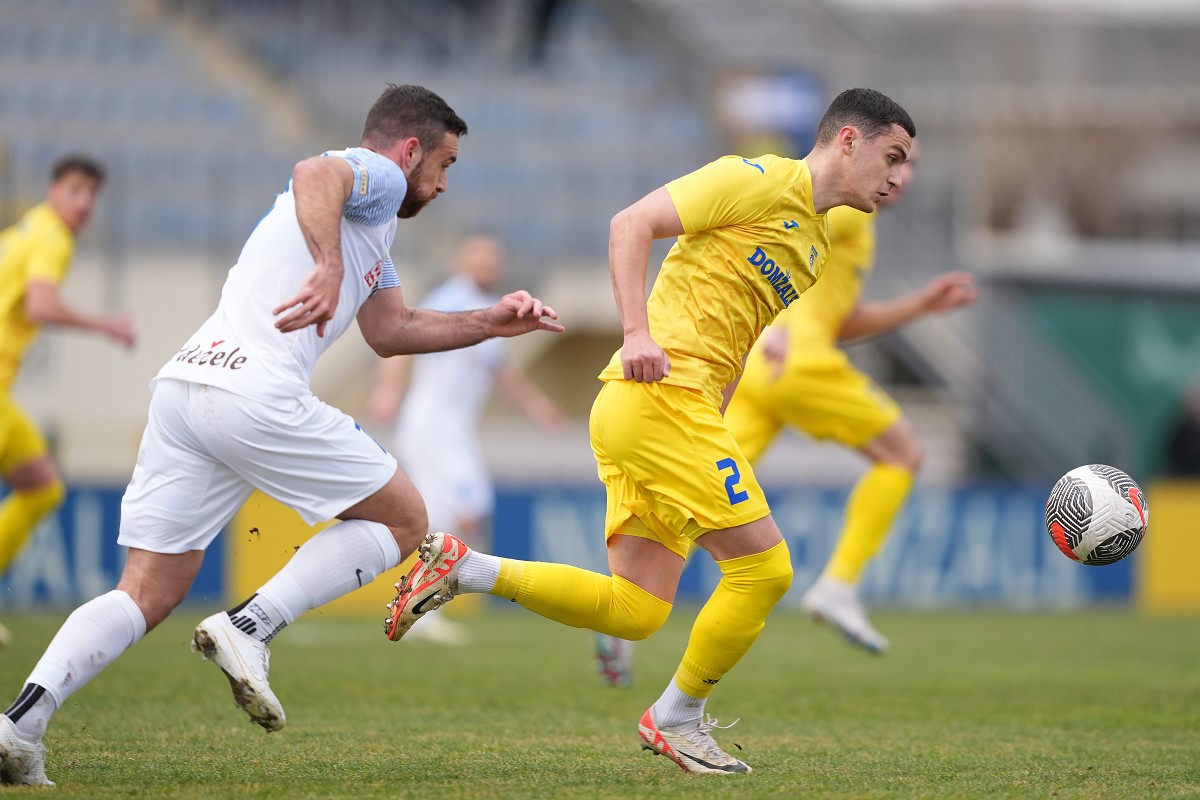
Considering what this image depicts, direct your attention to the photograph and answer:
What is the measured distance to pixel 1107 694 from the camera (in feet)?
26.2

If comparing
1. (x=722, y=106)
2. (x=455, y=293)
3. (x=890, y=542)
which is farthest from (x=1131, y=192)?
(x=455, y=293)

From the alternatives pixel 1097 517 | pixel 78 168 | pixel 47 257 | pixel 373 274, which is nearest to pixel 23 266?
pixel 47 257

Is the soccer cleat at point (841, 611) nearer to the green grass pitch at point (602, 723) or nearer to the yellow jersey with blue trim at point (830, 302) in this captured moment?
the green grass pitch at point (602, 723)

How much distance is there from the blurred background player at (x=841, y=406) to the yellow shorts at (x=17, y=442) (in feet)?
12.4

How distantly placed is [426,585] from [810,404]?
392cm

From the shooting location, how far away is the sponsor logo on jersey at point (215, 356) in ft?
15.9

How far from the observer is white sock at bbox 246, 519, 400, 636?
4.96m

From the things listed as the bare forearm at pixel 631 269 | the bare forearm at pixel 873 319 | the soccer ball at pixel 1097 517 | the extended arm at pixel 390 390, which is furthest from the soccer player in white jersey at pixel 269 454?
the extended arm at pixel 390 390

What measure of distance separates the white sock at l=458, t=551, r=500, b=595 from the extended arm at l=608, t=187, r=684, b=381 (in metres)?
0.80

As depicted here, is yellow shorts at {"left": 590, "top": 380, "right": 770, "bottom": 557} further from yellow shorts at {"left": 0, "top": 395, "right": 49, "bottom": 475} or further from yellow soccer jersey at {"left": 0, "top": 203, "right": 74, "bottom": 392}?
yellow shorts at {"left": 0, "top": 395, "right": 49, "bottom": 475}

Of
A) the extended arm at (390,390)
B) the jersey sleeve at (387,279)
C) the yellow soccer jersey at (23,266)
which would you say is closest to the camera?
the jersey sleeve at (387,279)

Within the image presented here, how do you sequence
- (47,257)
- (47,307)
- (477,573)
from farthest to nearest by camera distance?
(47,257) < (47,307) < (477,573)

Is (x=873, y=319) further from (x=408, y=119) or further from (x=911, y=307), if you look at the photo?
(x=408, y=119)

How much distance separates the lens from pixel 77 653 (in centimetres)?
477
